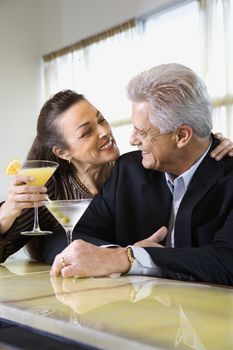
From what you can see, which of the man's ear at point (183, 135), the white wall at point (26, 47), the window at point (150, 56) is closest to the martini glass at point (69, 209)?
the man's ear at point (183, 135)

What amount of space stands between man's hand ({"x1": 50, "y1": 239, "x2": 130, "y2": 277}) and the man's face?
48 cm

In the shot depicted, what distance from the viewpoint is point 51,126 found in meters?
2.46

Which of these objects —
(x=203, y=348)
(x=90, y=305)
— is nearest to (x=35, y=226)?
(x=90, y=305)

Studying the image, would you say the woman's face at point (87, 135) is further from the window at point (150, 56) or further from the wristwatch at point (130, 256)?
the window at point (150, 56)

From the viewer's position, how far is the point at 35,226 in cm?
204

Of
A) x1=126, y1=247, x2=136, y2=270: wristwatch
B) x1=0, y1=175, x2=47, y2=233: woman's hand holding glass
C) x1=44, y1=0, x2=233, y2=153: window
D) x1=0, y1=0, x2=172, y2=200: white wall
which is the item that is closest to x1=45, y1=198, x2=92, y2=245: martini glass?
Answer: x1=0, y1=175, x2=47, y2=233: woman's hand holding glass

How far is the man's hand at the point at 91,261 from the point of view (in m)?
1.51

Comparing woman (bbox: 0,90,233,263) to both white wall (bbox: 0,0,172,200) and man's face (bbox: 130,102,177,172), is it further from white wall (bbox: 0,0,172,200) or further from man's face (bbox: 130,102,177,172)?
white wall (bbox: 0,0,172,200)

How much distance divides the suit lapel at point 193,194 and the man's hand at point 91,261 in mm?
344

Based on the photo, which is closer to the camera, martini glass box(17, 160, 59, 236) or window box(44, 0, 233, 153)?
martini glass box(17, 160, 59, 236)

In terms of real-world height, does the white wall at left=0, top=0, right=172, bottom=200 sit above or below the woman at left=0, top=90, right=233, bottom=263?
above

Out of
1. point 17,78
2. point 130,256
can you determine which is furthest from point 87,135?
point 17,78

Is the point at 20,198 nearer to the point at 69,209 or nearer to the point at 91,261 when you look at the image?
the point at 69,209

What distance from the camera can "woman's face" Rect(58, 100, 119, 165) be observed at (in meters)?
2.34
